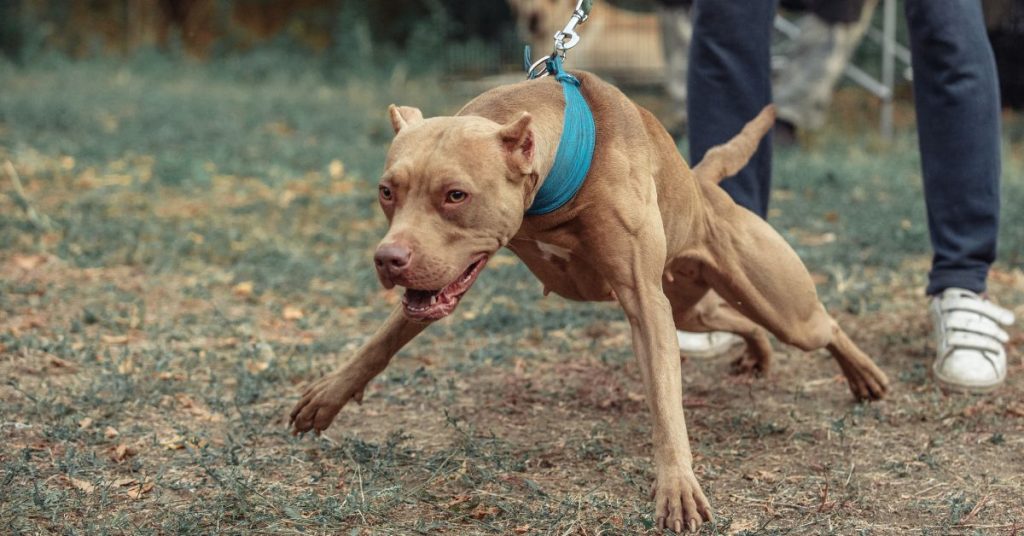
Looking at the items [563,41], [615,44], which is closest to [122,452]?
[563,41]

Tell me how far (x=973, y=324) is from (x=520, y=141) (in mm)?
1948

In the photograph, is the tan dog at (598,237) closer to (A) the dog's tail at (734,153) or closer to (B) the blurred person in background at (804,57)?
(A) the dog's tail at (734,153)

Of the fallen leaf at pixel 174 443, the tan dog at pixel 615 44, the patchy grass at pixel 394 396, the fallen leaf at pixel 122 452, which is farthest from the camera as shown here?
the tan dog at pixel 615 44

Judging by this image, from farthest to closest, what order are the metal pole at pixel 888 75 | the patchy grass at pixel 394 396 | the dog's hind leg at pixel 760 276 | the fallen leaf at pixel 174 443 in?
the metal pole at pixel 888 75, the dog's hind leg at pixel 760 276, the fallen leaf at pixel 174 443, the patchy grass at pixel 394 396

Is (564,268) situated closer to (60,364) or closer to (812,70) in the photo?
(60,364)

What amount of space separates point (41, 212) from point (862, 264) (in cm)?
366

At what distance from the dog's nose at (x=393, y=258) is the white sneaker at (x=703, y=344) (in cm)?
183

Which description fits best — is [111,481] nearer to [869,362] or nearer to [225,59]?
[869,362]

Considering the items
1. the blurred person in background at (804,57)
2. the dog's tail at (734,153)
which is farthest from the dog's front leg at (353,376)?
the blurred person in background at (804,57)

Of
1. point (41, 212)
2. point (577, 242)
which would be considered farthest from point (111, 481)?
point (41, 212)

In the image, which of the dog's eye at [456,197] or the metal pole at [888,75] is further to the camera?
the metal pole at [888,75]

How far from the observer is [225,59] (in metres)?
13.3

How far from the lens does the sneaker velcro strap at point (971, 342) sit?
12.0 feet

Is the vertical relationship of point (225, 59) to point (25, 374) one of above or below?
below
